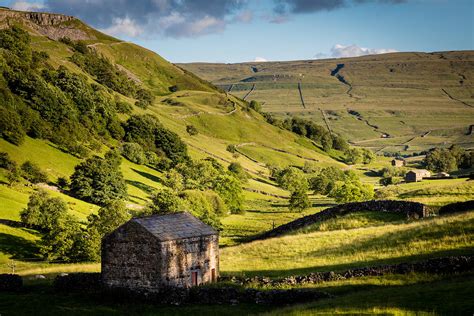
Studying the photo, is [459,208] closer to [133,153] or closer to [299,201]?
[299,201]

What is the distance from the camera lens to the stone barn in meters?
37.2

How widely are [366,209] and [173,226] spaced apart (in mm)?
33886

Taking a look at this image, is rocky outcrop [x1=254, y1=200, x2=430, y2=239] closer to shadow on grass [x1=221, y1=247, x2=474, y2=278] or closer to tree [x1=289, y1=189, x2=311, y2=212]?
shadow on grass [x1=221, y1=247, x2=474, y2=278]

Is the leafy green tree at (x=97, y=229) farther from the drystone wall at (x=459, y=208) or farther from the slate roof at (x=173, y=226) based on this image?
the drystone wall at (x=459, y=208)

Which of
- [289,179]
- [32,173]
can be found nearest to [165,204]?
[32,173]

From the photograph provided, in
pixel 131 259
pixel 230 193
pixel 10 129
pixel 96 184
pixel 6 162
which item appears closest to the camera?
pixel 131 259

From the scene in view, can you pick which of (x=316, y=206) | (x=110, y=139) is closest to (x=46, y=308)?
(x=316, y=206)

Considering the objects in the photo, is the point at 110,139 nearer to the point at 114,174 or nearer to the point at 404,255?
the point at 114,174

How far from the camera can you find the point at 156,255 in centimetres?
3709

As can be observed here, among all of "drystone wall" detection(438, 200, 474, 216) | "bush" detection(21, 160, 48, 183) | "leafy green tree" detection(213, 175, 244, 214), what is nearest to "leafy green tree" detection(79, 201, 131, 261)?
"bush" detection(21, 160, 48, 183)

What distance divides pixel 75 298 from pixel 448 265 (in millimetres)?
23727

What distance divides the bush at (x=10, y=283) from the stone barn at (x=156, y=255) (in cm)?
652

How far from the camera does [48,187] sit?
105 metres

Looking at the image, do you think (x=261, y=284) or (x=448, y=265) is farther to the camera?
(x=261, y=284)
